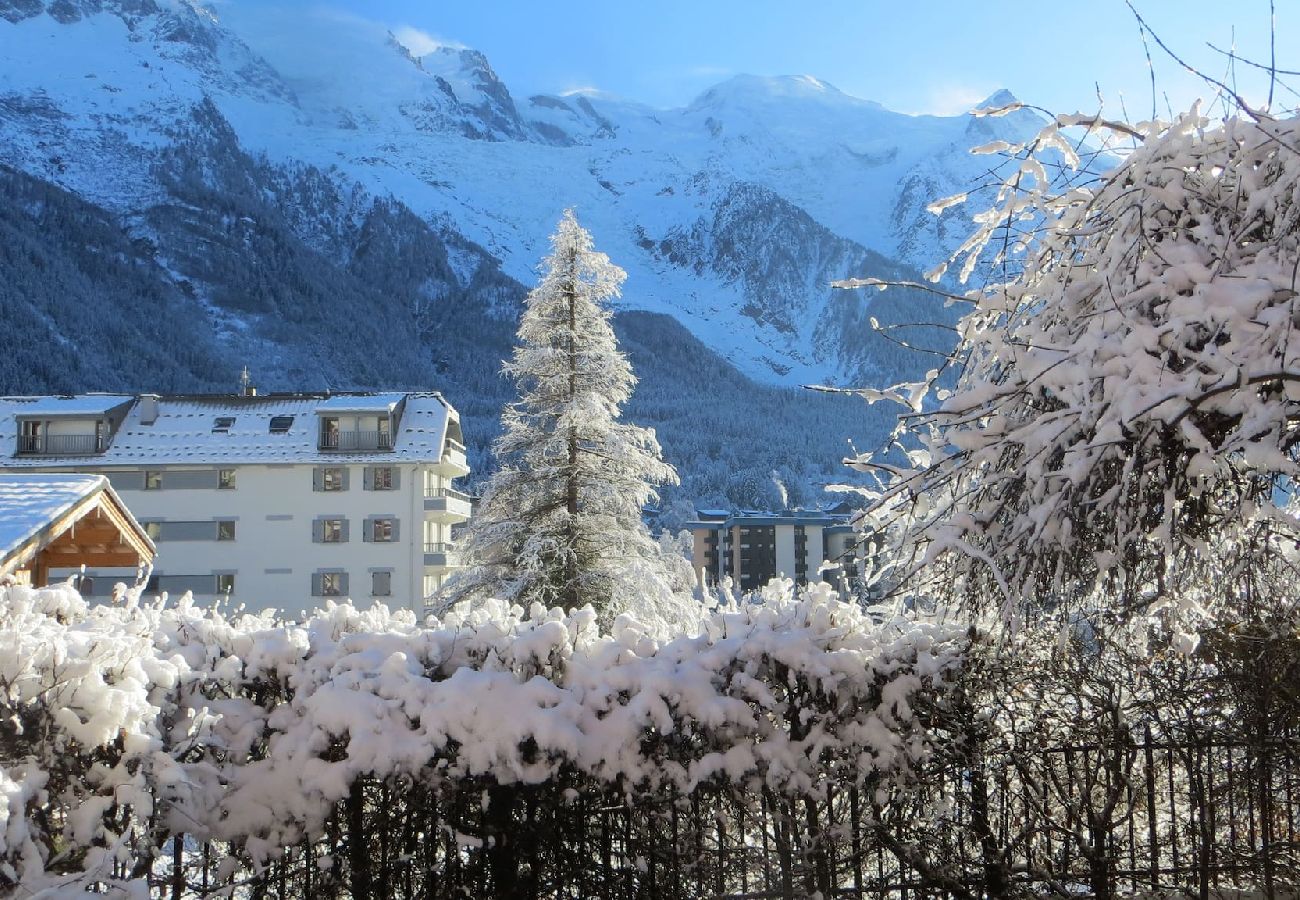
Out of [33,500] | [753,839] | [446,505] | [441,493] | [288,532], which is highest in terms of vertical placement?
[441,493]

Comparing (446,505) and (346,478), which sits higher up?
(346,478)

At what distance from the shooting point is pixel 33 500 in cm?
1054

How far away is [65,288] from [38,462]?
116397mm

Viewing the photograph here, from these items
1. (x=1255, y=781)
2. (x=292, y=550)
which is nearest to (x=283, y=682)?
(x=1255, y=781)

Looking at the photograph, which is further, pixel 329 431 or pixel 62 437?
pixel 62 437

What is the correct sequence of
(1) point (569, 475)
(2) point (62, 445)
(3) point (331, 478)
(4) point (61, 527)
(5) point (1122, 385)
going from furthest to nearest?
(2) point (62, 445) → (3) point (331, 478) → (1) point (569, 475) → (4) point (61, 527) → (5) point (1122, 385)

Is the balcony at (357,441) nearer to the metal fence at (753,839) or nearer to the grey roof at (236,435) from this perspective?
the grey roof at (236,435)

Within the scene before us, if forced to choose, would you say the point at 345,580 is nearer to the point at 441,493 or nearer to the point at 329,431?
the point at 441,493

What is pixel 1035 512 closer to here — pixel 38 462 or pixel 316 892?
pixel 316 892

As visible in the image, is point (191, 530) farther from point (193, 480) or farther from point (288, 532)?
point (288, 532)

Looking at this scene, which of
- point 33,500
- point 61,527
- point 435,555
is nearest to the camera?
point 61,527

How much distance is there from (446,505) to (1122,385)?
36.3 m

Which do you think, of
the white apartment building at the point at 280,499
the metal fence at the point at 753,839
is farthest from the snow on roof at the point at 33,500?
the white apartment building at the point at 280,499

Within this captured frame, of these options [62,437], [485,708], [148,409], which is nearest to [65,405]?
[62,437]
